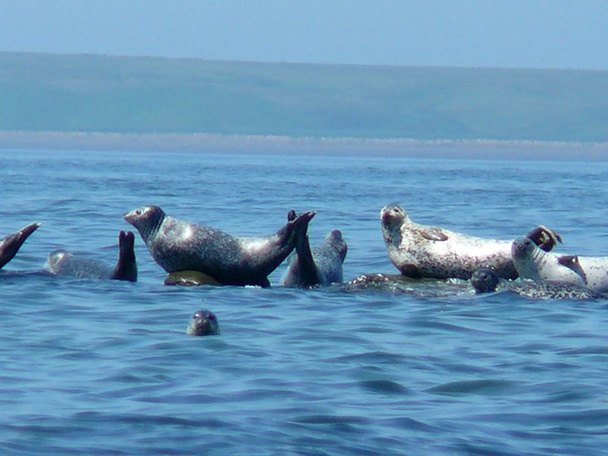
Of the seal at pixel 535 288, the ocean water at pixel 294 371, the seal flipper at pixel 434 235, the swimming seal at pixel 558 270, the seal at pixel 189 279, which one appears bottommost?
the ocean water at pixel 294 371

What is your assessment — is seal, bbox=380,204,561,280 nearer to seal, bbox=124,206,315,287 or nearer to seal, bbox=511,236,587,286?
seal, bbox=511,236,587,286

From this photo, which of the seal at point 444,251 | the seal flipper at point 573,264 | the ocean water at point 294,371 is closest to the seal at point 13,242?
the ocean water at point 294,371

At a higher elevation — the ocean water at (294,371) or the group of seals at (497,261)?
the group of seals at (497,261)

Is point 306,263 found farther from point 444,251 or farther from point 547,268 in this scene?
point 547,268

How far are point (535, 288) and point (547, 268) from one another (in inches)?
19.6

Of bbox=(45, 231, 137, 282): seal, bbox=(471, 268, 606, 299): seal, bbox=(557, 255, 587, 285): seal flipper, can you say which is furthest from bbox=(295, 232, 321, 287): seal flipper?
bbox=(557, 255, 587, 285): seal flipper

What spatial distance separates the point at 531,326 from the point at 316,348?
187 centimetres

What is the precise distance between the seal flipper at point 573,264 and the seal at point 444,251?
0.42 m

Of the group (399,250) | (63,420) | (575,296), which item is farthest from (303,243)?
(63,420)

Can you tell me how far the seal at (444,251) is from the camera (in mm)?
12031

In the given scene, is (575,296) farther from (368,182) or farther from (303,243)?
(368,182)

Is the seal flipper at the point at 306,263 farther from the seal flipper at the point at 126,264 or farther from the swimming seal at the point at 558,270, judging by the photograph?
the swimming seal at the point at 558,270

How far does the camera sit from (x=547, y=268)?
11.6 meters

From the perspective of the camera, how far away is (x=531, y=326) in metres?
9.62
